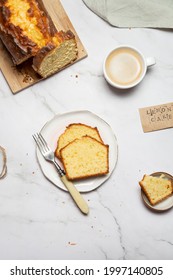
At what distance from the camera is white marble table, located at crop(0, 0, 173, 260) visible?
2004mm

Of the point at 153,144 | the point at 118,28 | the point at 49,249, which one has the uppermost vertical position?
the point at 118,28

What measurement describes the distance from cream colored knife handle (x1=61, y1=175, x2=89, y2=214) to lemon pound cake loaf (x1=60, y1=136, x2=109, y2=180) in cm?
3

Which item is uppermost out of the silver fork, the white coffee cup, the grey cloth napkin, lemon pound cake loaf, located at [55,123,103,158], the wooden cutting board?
the grey cloth napkin

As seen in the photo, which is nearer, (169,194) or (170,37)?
(169,194)

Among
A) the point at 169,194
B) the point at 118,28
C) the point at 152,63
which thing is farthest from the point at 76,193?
the point at 118,28

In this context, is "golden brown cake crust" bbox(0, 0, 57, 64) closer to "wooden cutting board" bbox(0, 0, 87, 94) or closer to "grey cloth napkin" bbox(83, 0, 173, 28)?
"wooden cutting board" bbox(0, 0, 87, 94)

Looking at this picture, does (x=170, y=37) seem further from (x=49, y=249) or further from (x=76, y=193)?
(x=49, y=249)

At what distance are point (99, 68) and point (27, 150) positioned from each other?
551 millimetres

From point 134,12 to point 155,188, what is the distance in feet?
2.92

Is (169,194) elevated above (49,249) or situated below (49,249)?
above

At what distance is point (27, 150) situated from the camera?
2.04 metres

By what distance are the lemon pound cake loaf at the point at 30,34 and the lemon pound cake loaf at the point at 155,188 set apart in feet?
2.43

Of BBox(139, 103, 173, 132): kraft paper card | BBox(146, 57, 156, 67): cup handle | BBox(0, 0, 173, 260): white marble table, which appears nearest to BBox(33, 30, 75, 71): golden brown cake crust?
BBox(0, 0, 173, 260): white marble table
